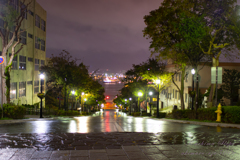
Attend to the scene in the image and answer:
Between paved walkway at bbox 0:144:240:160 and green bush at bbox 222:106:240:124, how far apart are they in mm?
7073

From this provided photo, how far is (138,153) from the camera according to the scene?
6.61m

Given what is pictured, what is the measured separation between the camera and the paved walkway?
6148 mm

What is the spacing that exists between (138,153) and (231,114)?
9635 mm

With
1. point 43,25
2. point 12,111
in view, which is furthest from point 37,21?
point 12,111

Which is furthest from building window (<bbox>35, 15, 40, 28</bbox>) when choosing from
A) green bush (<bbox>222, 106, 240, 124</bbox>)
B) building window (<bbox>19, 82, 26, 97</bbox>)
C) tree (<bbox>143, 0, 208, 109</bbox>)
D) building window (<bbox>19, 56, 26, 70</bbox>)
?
green bush (<bbox>222, 106, 240, 124</bbox>)

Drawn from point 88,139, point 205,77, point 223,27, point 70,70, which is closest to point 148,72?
point 205,77

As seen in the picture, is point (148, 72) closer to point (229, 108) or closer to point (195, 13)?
point (195, 13)

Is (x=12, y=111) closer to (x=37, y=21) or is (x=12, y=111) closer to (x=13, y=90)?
(x=13, y=90)

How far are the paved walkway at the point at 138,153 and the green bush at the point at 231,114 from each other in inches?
278

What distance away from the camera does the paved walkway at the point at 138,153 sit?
6.15 metres

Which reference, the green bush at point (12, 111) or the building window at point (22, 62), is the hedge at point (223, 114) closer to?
the green bush at point (12, 111)

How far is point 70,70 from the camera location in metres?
40.5

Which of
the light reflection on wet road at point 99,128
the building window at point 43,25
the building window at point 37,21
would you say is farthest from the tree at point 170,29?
the building window at point 43,25

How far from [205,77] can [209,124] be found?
2625cm
